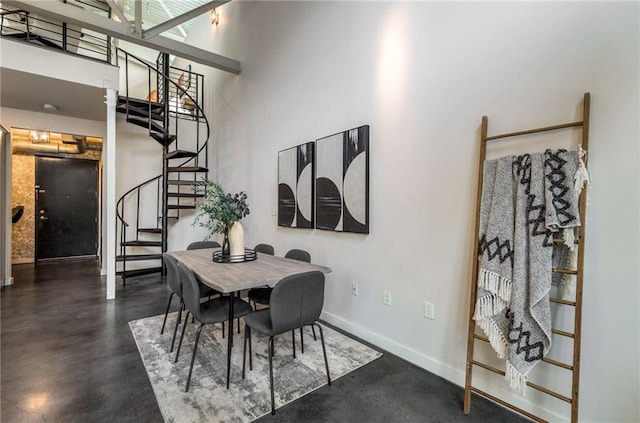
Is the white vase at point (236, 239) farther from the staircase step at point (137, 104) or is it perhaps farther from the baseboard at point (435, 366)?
the staircase step at point (137, 104)

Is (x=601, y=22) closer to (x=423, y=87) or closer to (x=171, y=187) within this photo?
(x=423, y=87)

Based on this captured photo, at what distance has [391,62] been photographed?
2.54 metres

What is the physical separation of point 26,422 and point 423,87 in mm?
3392

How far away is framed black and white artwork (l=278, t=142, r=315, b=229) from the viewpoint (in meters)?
Result: 3.39

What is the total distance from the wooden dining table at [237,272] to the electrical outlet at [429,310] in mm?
812

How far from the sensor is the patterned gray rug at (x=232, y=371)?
1.82 metres

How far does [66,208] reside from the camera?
6.69 metres

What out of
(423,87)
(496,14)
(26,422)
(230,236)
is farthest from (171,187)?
(496,14)

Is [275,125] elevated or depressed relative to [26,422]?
elevated

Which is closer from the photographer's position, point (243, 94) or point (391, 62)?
point (391, 62)

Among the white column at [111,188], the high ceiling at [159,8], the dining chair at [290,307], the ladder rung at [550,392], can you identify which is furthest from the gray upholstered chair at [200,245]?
the high ceiling at [159,8]

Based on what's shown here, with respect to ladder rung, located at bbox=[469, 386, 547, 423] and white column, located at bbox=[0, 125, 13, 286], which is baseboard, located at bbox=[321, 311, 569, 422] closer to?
ladder rung, located at bbox=[469, 386, 547, 423]

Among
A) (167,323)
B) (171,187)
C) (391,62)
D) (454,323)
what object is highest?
(391,62)

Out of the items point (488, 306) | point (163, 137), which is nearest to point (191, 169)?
point (163, 137)
